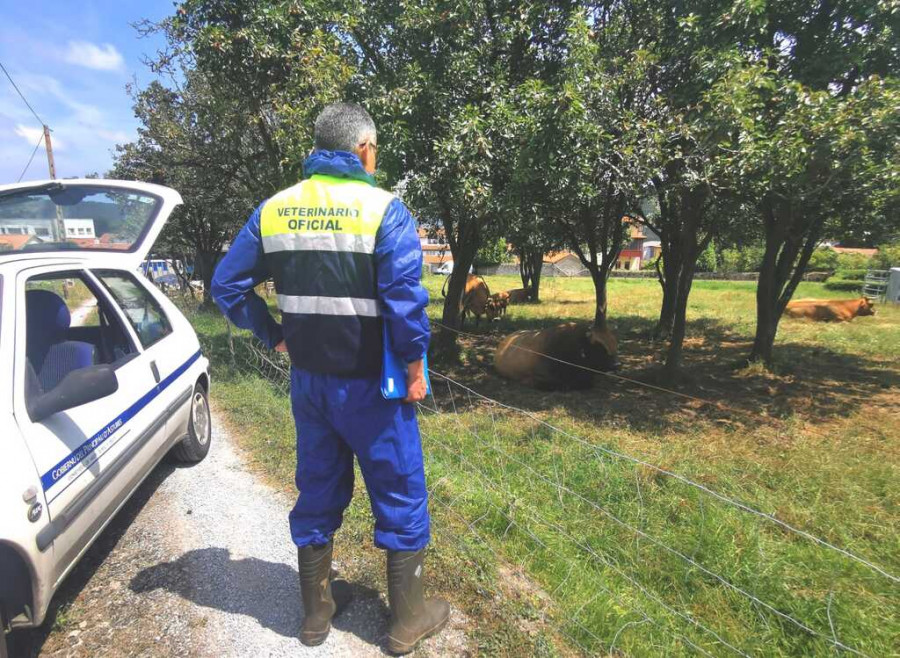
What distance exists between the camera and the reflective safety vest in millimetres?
1801

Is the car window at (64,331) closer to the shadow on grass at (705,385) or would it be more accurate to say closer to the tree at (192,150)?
the shadow on grass at (705,385)

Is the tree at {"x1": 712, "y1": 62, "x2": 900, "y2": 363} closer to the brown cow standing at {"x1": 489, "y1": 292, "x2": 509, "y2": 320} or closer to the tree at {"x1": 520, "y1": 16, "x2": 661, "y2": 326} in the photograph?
the tree at {"x1": 520, "y1": 16, "x2": 661, "y2": 326}

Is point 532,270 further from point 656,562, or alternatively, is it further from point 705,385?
point 656,562

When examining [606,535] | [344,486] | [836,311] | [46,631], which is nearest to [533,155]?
[606,535]

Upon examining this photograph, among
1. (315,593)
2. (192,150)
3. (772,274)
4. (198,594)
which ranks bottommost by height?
(198,594)

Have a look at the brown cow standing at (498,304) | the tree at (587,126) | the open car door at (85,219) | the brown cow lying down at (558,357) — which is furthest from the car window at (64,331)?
the brown cow standing at (498,304)

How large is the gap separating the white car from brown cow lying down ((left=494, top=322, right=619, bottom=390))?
5.39 m

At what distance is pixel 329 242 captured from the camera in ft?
5.93

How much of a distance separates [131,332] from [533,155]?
161 inches

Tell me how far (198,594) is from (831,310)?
669 inches

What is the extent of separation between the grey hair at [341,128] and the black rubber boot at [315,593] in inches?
65.4

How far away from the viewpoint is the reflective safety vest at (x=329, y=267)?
1.80 m

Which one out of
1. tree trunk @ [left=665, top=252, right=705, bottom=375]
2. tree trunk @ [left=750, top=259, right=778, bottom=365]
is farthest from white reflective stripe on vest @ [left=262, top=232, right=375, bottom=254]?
tree trunk @ [left=750, top=259, right=778, bottom=365]

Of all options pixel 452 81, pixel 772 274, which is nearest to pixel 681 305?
pixel 772 274
